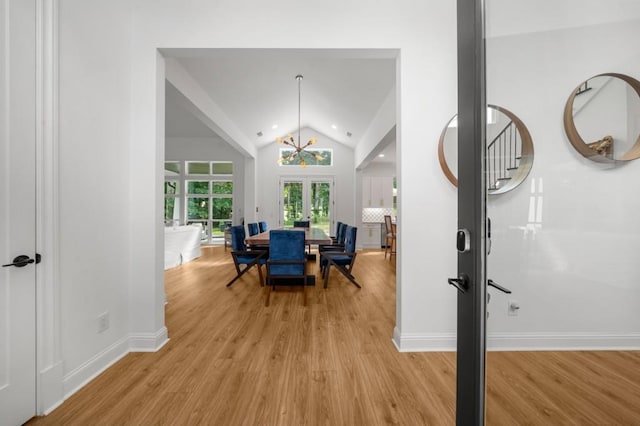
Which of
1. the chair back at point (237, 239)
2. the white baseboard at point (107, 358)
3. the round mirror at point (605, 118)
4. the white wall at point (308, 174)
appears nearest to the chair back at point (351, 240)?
the chair back at point (237, 239)

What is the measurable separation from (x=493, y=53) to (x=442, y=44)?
1.56 meters

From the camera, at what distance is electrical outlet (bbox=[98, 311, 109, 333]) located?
186 centimetres

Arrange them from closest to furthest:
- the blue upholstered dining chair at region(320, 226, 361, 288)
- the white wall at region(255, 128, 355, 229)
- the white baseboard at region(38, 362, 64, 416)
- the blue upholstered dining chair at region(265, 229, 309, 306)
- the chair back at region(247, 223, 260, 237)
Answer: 1. the white baseboard at region(38, 362, 64, 416)
2. the blue upholstered dining chair at region(265, 229, 309, 306)
3. the blue upholstered dining chair at region(320, 226, 361, 288)
4. the chair back at region(247, 223, 260, 237)
5. the white wall at region(255, 128, 355, 229)

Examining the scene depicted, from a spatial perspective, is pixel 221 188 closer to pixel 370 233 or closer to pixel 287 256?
pixel 370 233

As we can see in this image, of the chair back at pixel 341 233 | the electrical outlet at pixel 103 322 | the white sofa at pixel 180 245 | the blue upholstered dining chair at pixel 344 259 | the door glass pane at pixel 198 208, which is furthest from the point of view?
the door glass pane at pixel 198 208

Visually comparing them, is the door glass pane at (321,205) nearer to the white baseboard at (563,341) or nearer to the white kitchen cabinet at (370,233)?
the white kitchen cabinet at (370,233)

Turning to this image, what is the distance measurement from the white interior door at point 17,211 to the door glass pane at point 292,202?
6.85 m

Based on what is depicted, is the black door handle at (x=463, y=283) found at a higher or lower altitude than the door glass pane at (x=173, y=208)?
lower

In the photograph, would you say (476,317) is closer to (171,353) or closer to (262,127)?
(171,353)

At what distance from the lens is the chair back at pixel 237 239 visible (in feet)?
13.0

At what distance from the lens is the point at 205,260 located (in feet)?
19.7

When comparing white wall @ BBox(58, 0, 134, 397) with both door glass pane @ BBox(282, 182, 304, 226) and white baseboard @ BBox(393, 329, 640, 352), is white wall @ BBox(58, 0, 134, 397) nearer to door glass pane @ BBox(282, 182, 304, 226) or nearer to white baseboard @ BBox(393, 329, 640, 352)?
white baseboard @ BBox(393, 329, 640, 352)

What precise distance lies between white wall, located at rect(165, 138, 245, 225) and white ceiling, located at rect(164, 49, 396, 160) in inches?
49.1

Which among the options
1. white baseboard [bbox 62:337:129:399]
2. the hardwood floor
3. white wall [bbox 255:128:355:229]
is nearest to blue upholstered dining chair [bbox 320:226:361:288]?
the hardwood floor
